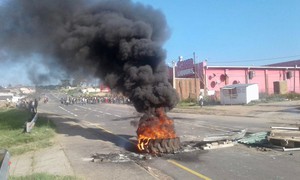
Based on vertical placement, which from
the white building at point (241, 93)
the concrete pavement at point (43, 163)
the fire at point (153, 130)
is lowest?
the concrete pavement at point (43, 163)

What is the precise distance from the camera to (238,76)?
49281 millimetres

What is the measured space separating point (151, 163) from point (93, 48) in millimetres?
6268

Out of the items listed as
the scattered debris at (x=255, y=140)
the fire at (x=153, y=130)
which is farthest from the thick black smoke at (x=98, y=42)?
the scattered debris at (x=255, y=140)

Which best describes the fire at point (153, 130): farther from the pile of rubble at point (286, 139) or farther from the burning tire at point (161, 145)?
the pile of rubble at point (286, 139)

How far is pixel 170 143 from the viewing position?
11195 millimetres

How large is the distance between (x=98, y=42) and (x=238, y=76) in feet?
123

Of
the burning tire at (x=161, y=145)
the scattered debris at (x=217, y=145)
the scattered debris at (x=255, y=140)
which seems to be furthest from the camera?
Answer: the scattered debris at (x=255, y=140)

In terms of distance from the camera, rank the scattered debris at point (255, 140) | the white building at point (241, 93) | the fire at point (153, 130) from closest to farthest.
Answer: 1. the fire at point (153, 130)
2. the scattered debris at point (255, 140)
3. the white building at point (241, 93)

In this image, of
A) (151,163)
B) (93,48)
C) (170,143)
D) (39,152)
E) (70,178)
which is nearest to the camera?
(70,178)

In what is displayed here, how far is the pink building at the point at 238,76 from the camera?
47.4 metres

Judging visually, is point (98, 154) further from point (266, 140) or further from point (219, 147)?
point (266, 140)

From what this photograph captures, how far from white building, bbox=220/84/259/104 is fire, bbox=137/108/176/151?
28.1 m

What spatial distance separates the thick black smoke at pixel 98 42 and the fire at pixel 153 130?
22.0 inches

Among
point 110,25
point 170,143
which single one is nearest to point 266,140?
point 170,143
